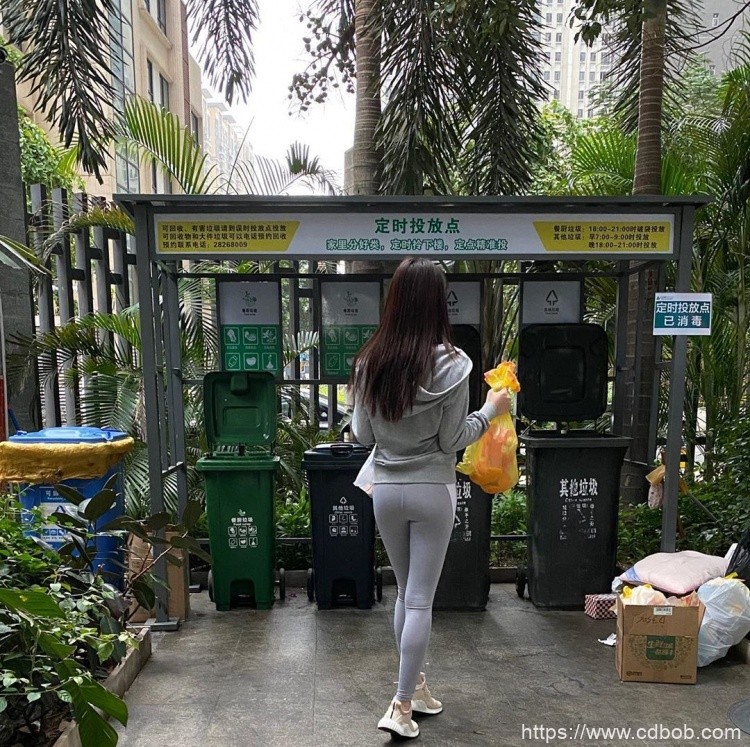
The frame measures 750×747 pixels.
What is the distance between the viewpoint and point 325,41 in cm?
877

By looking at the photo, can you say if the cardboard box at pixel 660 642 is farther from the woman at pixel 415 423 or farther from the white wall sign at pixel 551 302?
the white wall sign at pixel 551 302

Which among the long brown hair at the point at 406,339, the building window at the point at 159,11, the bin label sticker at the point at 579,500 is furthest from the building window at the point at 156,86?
the long brown hair at the point at 406,339

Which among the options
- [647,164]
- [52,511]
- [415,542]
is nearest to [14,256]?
[52,511]

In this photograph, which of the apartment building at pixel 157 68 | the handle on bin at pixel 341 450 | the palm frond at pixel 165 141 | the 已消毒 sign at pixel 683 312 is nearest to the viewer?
the 已消毒 sign at pixel 683 312

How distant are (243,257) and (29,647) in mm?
2420

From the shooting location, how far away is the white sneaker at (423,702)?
2918 millimetres

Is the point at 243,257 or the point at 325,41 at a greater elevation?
the point at 325,41

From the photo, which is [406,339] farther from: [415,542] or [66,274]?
[66,274]

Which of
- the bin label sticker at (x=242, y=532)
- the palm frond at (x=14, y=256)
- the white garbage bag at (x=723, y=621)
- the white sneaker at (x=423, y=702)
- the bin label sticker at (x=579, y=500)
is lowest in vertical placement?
the white sneaker at (x=423, y=702)

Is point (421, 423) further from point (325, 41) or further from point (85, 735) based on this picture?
point (325, 41)

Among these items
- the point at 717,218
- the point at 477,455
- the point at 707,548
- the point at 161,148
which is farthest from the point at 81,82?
the point at 707,548

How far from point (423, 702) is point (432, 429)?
4.51 feet

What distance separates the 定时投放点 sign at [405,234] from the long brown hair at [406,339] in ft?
4.56

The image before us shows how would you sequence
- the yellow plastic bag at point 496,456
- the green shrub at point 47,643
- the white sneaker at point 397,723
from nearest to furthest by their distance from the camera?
the green shrub at point 47,643
the white sneaker at point 397,723
the yellow plastic bag at point 496,456
